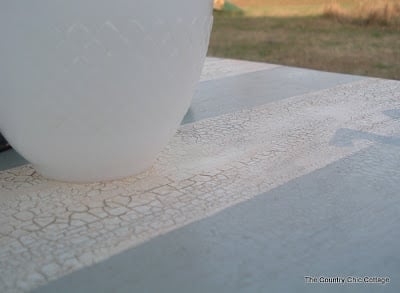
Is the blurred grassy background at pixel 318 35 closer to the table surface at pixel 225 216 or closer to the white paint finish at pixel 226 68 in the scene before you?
the white paint finish at pixel 226 68

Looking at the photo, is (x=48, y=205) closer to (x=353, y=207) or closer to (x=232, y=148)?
(x=232, y=148)

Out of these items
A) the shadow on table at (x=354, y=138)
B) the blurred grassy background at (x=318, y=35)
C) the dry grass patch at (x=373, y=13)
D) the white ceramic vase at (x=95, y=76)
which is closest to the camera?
the white ceramic vase at (x=95, y=76)

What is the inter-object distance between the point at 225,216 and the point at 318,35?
22.2 feet

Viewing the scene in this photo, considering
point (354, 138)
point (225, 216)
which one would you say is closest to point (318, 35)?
point (354, 138)

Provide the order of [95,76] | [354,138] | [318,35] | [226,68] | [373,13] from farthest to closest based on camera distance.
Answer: [373,13], [318,35], [226,68], [354,138], [95,76]

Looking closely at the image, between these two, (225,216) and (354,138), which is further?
(354,138)

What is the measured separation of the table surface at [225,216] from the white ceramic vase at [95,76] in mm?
219

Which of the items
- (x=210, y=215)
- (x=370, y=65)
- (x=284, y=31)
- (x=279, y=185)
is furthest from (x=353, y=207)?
(x=284, y=31)

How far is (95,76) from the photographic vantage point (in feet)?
6.89

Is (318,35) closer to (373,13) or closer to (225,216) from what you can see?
(373,13)

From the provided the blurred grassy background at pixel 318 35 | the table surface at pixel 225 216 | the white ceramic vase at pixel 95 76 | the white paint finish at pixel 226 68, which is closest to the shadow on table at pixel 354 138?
the table surface at pixel 225 216

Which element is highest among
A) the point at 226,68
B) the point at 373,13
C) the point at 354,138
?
the point at 373,13

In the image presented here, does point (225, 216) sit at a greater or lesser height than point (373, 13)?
lesser

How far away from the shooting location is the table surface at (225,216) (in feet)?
5.89
